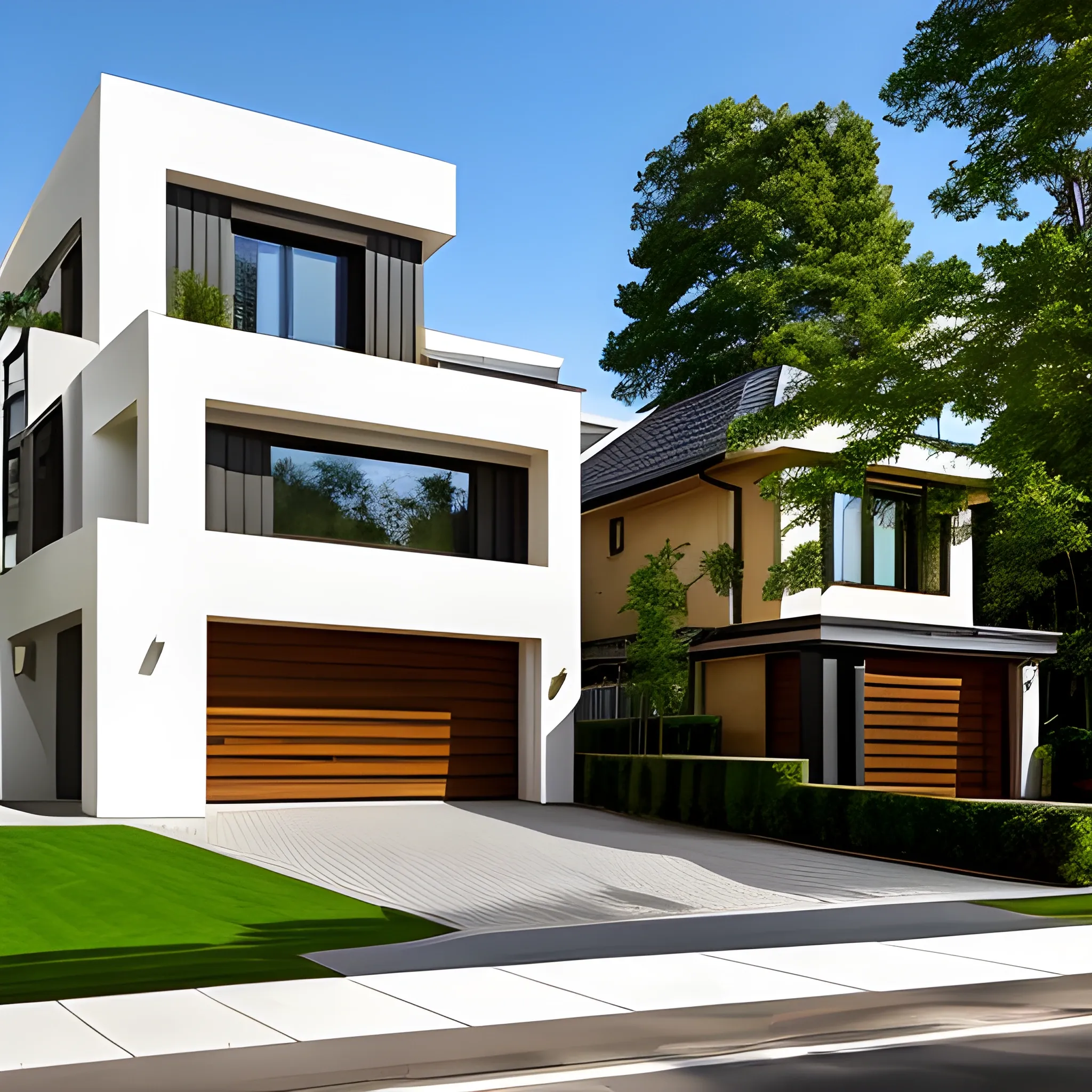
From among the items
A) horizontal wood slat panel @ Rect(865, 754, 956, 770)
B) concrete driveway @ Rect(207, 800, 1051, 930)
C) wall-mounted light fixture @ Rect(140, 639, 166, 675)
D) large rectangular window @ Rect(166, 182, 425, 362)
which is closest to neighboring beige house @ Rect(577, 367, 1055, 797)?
horizontal wood slat panel @ Rect(865, 754, 956, 770)

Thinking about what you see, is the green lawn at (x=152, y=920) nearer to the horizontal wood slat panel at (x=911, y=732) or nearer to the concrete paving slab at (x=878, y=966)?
the concrete paving slab at (x=878, y=966)

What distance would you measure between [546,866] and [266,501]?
28.4ft

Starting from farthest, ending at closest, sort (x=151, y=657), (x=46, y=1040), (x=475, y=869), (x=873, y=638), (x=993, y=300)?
1. (x=873, y=638)
2. (x=993, y=300)
3. (x=151, y=657)
4. (x=475, y=869)
5. (x=46, y=1040)

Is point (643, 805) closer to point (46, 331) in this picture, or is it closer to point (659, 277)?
point (46, 331)

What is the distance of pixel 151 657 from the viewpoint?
64.0 ft

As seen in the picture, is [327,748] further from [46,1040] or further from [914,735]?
[46,1040]

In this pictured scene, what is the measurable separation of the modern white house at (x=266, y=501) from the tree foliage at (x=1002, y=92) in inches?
311

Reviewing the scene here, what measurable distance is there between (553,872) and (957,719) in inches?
538

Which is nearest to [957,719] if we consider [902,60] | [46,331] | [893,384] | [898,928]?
[893,384]

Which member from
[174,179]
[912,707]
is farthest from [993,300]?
[174,179]

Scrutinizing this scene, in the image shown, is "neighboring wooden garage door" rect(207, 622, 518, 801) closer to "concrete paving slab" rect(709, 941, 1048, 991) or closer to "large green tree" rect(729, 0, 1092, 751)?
"large green tree" rect(729, 0, 1092, 751)

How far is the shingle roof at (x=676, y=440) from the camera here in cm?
2723

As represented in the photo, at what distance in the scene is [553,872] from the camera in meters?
15.9

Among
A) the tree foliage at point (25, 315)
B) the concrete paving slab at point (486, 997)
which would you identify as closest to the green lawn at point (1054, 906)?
the concrete paving slab at point (486, 997)
